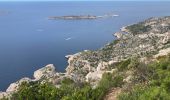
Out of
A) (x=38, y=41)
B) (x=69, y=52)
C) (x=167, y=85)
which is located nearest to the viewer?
(x=167, y=85)

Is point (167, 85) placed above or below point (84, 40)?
below

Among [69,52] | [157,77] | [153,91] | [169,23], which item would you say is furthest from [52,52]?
[153,91]

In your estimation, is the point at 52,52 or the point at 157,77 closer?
the point at 157,77

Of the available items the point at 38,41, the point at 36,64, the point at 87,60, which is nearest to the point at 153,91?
the point at 87,60

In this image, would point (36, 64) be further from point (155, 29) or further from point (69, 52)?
point (155, 29)

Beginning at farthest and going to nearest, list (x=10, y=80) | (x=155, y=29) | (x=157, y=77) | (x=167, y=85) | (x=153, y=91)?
(x=155, y=29) → (x=10, y=80) → (x=157, y=77) → (x=167, y=85) → (x=153, y=91)

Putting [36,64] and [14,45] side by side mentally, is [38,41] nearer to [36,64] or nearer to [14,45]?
[14,45]

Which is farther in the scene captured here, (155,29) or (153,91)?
(155,29)

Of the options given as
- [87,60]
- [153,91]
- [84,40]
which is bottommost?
[153,91]

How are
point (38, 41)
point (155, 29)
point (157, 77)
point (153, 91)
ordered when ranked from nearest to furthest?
1. point (153, 91)
2. point (157, 77)
3. point (155, 29)
4. point (38, 41)

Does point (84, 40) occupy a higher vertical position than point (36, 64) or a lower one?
higher
